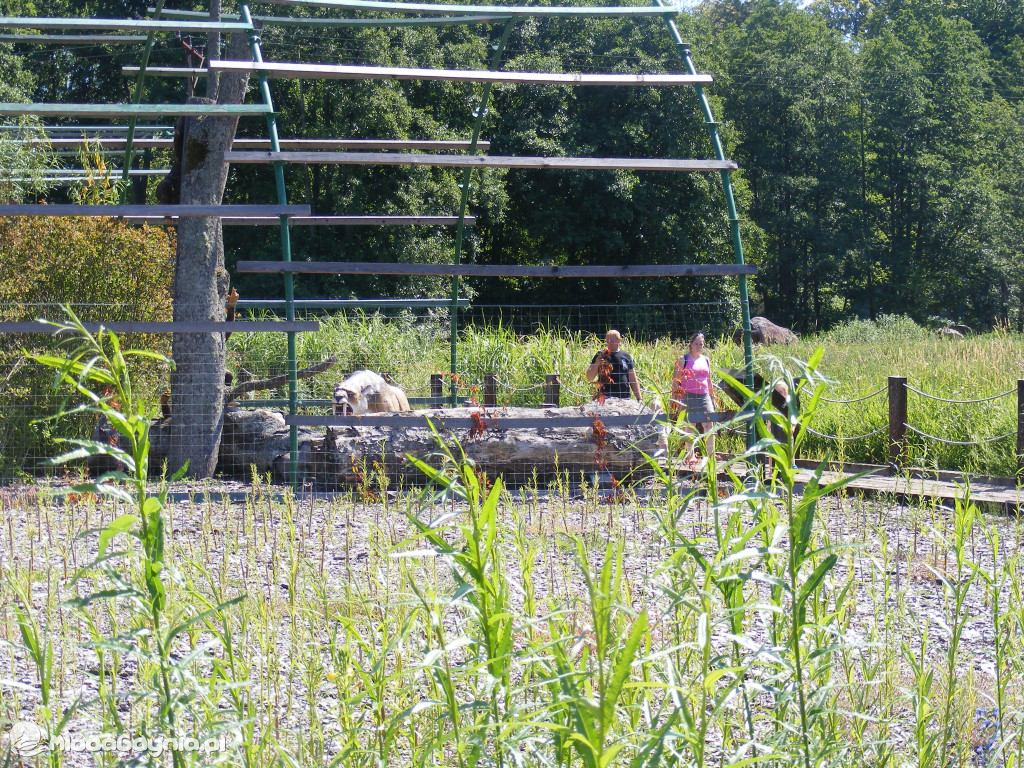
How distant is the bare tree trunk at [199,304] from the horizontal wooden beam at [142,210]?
165cm

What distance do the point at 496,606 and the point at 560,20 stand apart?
31971 millimetres

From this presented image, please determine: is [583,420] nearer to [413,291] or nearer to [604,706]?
[604,706]

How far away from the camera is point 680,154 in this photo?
29906 millimetres

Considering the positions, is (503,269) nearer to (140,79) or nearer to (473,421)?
(473,421)

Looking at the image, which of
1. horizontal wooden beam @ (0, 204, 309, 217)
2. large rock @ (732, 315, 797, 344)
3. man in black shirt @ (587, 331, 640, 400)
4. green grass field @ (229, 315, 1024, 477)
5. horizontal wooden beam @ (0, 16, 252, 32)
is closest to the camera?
horizontal wooden beam @ (0, 204, 309, 217)

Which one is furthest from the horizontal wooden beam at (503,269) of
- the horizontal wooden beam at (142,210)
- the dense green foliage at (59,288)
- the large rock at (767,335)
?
the large rock at (767,335)

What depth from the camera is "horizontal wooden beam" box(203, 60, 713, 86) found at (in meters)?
7.21

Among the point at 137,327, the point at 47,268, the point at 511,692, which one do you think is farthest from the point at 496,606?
the point at 47,268

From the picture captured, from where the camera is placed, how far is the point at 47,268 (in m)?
9.12

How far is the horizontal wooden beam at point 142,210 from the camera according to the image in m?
6.74

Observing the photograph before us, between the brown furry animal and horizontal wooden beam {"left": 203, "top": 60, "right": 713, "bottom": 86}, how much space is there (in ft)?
9.53

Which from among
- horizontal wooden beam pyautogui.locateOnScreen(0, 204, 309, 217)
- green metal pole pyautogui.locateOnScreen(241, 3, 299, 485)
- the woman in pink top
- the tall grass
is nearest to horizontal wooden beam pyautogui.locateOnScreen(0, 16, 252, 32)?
green metal pole pyautogui.locateOnScreen(241, 3, 299, 485)

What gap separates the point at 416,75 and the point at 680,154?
2372cm

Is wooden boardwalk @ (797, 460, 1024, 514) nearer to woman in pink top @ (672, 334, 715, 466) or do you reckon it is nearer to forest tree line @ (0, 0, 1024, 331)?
woman in pink top @ (672, 334, 715, 466)
